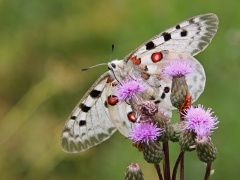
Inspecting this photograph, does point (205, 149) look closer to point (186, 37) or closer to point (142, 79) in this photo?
point (142, 79)

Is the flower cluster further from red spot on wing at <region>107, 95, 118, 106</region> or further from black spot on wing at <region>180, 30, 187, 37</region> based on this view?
black spot on wing at <region>180, 30, 187, 37</region>

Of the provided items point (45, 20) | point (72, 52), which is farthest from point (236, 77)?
point (45, 20)

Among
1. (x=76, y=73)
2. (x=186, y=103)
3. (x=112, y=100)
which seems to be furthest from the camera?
(x=76, y=73)

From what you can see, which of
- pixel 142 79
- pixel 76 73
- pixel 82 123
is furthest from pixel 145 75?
pixel 76 73

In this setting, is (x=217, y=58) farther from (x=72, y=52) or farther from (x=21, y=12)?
(x=21, y=12)

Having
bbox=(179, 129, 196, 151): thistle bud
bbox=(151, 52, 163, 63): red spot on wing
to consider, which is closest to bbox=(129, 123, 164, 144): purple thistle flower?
bbox=(179, 129, 196, 151): thistle bud
